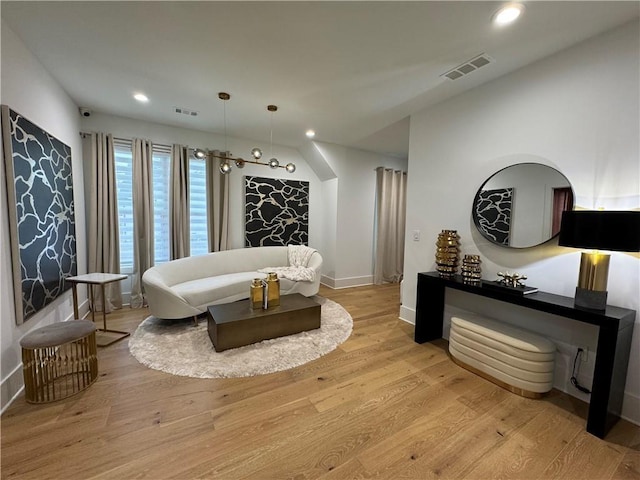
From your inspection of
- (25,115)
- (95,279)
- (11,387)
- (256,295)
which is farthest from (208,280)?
(25,115)

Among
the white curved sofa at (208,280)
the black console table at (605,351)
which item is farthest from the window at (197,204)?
the black console table at (605,351)

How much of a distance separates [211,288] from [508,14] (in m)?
3.81

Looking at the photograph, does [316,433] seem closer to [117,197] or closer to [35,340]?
[35,340]

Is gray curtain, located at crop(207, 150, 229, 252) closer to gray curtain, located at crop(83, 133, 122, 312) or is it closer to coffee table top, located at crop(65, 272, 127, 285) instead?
gray curtain, located at crop(83, 133, 122, 312)

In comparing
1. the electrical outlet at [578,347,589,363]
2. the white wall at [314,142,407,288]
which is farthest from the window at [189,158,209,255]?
the electrical outlet at [578,347,589,363]

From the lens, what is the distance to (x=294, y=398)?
2.01 m

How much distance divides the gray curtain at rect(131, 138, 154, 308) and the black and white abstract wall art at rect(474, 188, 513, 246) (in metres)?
4.41

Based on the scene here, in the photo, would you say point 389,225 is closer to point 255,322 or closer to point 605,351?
point 255,322

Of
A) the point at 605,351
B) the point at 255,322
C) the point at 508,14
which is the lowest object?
the point at 255,322

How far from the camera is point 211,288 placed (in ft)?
11.1

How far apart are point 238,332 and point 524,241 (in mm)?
2880

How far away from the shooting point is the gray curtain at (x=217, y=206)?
4.41m

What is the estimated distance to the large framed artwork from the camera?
199 cm

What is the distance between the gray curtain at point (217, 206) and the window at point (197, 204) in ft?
0.35
